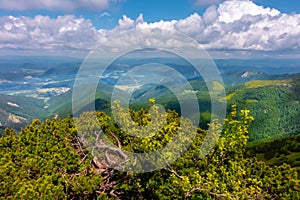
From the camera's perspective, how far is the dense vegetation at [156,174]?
22656mm

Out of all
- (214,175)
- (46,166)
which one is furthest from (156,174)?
(46,166)

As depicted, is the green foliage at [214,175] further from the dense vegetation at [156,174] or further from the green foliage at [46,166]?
the green foliage at [46,166]

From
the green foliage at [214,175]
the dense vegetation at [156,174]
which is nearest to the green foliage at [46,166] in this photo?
the dense vegetation at [156,174]

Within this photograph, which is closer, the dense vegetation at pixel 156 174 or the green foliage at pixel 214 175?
the dense vegetation at pixel 156 174

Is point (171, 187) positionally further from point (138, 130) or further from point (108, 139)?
point (108, 139)

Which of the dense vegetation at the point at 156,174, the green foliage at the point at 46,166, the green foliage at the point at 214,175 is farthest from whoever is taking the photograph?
the green foliage at the point at 214,175

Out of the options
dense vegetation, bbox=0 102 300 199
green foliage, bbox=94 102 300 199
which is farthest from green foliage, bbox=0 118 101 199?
green foliage, bbox=94 102 300 199

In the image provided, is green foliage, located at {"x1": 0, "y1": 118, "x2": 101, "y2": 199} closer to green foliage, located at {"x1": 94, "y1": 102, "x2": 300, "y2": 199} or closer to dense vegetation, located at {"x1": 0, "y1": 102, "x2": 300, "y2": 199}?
dense vegetation, located at {"x1": 0, "y1": 102, "x2": 300, "y2": 199}

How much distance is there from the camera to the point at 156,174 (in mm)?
24922

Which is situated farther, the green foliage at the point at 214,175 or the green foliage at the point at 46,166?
the green foliage at the point at 214,175

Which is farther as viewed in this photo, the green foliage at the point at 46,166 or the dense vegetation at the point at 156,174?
the dense vegetation at the point at 156,174

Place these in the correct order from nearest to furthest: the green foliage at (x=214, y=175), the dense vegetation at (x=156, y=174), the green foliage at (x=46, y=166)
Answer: the green foliage at (x=46, y=166)
the dense vegetation at (x=156, y=174)
the green foliage at (x=214, y=175)

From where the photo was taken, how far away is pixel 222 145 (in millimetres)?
22500

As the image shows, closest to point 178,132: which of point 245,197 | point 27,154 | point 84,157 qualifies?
point 245,197
